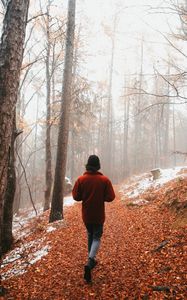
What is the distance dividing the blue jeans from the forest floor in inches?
19.2

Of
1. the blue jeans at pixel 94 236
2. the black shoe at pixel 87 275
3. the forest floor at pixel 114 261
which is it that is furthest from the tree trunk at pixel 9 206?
the black shoe at pixel 87 275

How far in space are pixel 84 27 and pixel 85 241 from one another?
17453mm

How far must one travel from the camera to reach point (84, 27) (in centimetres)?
2070

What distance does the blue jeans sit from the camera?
5.03m

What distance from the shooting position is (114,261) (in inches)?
227

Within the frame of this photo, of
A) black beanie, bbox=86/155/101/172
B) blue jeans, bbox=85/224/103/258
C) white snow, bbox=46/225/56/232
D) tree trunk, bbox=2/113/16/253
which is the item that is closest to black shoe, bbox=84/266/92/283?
blue jeans, bbox=85/224/103/258

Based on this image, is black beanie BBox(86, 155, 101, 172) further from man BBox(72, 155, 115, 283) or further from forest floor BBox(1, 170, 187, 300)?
forest floor BBox(1, 170, 187, 300)

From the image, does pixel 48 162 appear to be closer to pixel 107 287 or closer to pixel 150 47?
pixel 107 287

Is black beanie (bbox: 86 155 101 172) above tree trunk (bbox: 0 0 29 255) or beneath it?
beneath

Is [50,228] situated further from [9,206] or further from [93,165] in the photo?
[93,165]

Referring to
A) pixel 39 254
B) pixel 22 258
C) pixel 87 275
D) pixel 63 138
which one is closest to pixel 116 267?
pixel 87 275

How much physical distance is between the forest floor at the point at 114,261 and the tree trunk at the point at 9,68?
79.1 inches

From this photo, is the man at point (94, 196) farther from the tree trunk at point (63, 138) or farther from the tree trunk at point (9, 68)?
the tree trunk at point (63, 138)

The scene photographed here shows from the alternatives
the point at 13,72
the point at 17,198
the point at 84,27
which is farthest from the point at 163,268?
the point at 84,27
